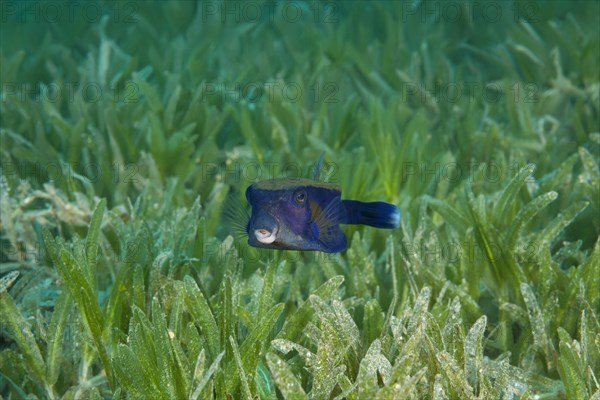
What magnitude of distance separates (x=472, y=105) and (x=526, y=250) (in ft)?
6.88

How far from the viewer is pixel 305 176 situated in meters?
3.62

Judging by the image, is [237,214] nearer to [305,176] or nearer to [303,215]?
[303,215]

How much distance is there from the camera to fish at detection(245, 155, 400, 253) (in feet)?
6.36

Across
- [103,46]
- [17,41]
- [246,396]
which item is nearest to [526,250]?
[246,396]

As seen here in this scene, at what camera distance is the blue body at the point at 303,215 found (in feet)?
6.36

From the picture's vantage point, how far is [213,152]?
13.7 feet

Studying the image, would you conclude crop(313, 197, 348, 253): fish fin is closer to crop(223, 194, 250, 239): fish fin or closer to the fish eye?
the fish eye

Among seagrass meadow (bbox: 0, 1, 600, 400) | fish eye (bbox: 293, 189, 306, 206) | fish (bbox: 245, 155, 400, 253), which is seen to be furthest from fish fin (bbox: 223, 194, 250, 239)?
fish eye (bbox: 293, 189, 306, 206)

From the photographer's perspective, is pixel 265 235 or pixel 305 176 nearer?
pixel 265 235

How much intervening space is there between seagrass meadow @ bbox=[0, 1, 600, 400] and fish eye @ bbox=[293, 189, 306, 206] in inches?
10.0

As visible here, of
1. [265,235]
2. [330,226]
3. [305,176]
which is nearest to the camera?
[265,235]

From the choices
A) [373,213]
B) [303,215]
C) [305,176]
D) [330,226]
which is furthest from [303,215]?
[305,176]

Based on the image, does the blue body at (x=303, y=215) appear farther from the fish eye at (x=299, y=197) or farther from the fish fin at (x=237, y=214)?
the fish fin at (x=237, y=214)

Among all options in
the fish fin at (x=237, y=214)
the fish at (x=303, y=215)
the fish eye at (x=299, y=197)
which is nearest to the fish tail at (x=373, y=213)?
the fish at (x=303, y=215)
